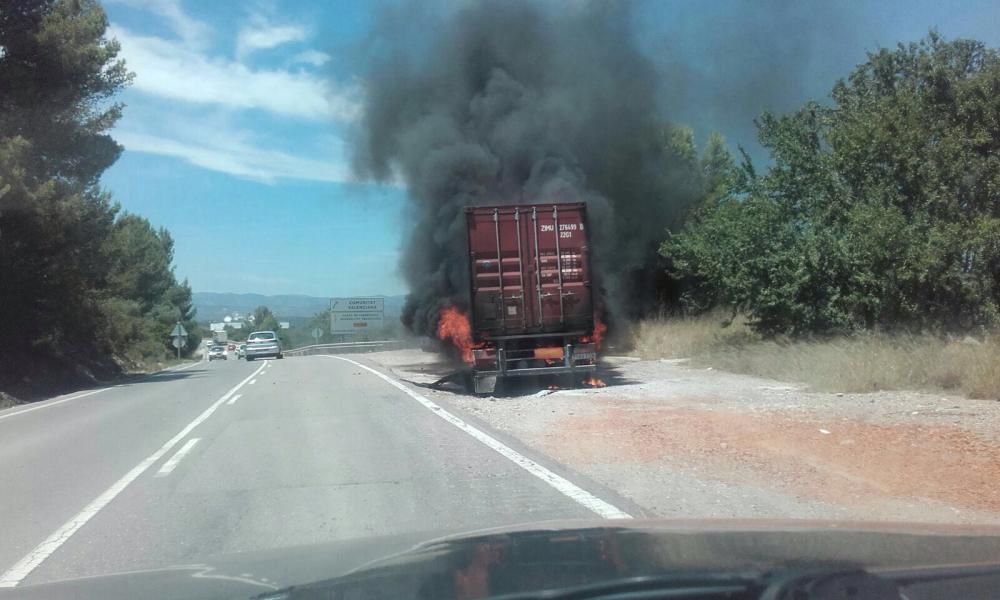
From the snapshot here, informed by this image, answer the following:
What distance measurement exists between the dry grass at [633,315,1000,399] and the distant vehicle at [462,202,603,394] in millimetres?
4063

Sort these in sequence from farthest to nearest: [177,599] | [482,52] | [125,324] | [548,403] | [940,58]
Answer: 1. [125,324]
2. [482,52]
3. [940,58]
4. [548,403]
5. [177,599]

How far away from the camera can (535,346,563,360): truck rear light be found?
17.6 meters

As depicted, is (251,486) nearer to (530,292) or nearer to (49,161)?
(530,292)


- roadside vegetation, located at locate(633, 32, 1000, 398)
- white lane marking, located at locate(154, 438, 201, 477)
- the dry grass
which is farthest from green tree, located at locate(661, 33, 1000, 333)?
white lane marking, located at locate(154, 438, 201, 477)

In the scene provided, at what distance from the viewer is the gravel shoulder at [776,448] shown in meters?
7.16

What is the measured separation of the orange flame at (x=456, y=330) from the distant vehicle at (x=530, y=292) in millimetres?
1056

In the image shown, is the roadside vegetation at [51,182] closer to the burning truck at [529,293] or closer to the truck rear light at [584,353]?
the burning truck at [529,293]

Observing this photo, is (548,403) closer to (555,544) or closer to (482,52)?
(555,544)

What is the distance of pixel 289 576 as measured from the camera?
374 cm

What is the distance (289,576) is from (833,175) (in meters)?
19.2

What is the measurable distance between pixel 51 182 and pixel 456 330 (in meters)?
12.9

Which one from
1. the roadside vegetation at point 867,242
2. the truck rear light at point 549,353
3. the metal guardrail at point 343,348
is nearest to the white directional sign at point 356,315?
the metal guardrail at point 343,348

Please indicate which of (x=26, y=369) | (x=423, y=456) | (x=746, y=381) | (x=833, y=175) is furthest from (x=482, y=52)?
(x=423, y=456)

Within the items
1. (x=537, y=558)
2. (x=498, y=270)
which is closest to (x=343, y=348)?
(x=498, y=270)
